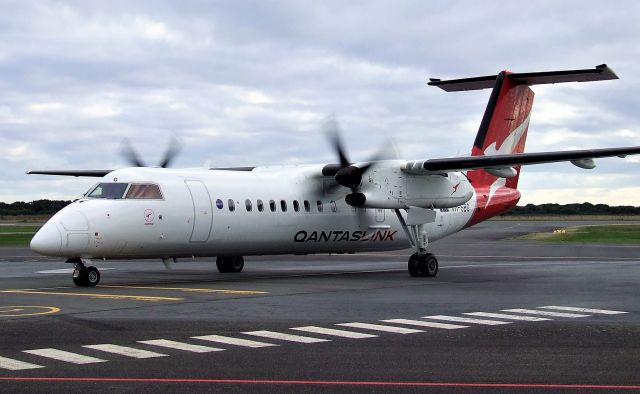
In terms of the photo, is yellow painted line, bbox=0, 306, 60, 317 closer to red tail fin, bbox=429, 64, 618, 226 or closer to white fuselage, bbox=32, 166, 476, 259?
white fuselage, bbox=32, 166, 476, 259

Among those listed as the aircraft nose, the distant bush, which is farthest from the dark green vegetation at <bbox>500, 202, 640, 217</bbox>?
the aircraft nose

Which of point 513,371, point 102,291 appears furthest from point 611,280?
point 513,371

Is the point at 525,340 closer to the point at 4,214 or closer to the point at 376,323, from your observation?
the point at 376,323

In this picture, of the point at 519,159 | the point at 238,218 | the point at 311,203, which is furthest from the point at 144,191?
the point at 519,159

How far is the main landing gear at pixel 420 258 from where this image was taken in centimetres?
2572

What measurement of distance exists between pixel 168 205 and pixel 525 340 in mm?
12653

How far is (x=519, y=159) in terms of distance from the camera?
24125 millimetres

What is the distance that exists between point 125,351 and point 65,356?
74cm

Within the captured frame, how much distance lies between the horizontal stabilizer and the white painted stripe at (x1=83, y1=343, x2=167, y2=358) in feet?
67.2

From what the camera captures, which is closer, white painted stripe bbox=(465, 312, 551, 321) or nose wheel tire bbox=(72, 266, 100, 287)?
white painted stripe bbox=(465, 312, 551, 321)

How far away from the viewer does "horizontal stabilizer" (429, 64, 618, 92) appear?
2708cm

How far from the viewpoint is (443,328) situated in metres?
12.6

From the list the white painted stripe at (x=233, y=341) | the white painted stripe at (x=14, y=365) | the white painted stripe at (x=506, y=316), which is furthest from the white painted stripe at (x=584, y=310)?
the white painted stripe at (x=14, y=365)

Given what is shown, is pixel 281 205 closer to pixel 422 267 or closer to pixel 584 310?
pixel 422 267
